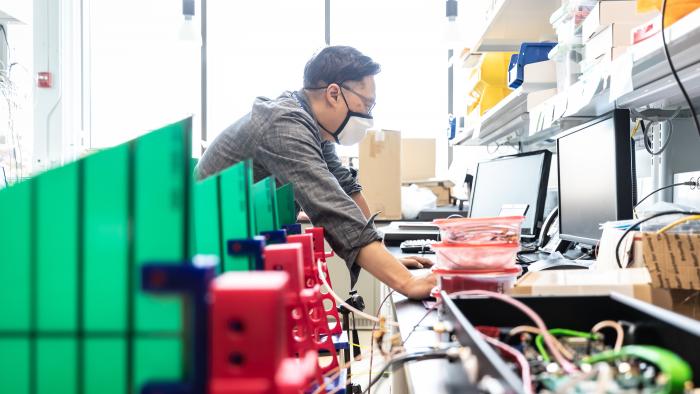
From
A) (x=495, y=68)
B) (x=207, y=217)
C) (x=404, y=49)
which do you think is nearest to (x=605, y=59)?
(x=207, y=217)

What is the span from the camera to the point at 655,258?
29.8 inches

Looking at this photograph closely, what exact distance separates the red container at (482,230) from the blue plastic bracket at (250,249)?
54 centimetres

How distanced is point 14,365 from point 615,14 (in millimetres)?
1331

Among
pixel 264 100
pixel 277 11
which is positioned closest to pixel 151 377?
pixel 264 100

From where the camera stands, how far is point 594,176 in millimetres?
1447

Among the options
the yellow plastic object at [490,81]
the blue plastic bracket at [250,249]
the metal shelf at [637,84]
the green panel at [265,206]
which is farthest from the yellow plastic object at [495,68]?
the blue plastic bracket at [250,249]

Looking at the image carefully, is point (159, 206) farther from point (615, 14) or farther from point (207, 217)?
point (615, 14)

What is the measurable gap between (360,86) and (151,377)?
1.65m

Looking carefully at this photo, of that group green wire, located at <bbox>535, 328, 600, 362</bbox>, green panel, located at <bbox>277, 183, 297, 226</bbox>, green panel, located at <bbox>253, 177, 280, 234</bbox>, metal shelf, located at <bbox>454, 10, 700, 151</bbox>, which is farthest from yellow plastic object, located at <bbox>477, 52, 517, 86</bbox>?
green wire, located at <bbox>535, 328, 600, 362</bbox>

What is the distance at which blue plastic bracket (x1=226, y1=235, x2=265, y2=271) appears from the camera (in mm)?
542

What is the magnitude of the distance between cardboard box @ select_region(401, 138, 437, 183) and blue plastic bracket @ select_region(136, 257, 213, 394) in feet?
14.0

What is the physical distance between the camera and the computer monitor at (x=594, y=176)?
4.11 ft

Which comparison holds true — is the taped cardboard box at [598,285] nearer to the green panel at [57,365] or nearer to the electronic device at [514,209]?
the green panel at [57,365]

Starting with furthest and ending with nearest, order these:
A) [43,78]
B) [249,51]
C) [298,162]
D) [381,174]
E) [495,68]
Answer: [249,51], [381,174], [43,78], [495,68], [298,162]
